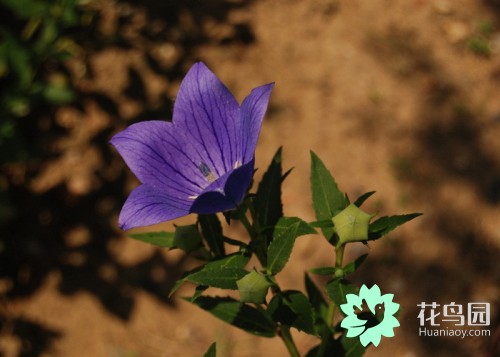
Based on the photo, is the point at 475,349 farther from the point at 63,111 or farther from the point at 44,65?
the point at 44,65

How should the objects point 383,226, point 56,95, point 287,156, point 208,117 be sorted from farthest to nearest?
point 287,156 < point 56,95 < point 208,117 < point 383,226

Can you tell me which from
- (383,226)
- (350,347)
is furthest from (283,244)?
(350,347)

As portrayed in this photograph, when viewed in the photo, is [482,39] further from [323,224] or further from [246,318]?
[323,224]

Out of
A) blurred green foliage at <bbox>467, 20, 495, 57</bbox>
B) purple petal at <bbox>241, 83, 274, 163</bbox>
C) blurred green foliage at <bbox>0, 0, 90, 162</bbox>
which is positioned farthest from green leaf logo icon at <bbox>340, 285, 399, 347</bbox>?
blurred green foliage at <bbox>467, 20, 495, 57</bbox>

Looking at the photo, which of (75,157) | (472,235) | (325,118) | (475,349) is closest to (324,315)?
(475,349)

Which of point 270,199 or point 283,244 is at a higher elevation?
point 270,199

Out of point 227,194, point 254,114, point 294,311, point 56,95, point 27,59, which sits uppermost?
point 27,59

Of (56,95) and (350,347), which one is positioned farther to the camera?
(56,95)
